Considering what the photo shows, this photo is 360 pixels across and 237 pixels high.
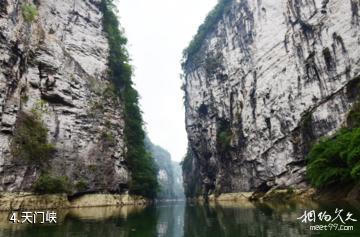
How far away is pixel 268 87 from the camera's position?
3716cm

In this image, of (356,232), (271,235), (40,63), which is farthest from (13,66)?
(356,232)

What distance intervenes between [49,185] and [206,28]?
3620 centimetres

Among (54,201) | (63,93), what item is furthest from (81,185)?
(63,93)

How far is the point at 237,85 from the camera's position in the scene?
140 feet

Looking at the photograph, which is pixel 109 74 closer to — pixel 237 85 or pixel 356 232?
pixel 237 85

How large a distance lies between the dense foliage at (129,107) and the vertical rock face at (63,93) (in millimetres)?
1560

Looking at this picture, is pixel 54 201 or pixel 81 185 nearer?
pixel 54 201

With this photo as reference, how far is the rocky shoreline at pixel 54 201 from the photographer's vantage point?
21191 millimetres

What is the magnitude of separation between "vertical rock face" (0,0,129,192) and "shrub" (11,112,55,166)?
450mm

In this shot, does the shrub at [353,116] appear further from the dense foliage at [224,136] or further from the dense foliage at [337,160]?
the dense foliage at [224,136]

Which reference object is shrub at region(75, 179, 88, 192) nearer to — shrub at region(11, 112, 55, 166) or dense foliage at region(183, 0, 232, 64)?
shrub at region(11, 112, 55, 166)

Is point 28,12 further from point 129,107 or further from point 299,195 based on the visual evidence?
point 299,195

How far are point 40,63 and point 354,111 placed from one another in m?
26.4

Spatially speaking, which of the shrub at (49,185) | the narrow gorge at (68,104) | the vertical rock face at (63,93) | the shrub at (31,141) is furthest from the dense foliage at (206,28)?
the shrub at (49,185)
